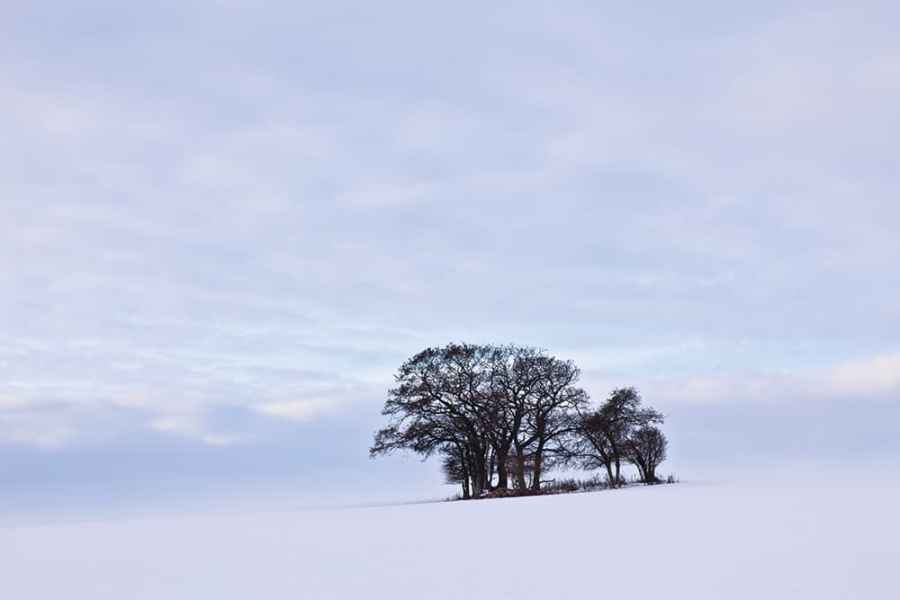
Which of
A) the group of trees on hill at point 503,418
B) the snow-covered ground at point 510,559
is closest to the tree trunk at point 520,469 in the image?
the group of trees on hill at point 503,418

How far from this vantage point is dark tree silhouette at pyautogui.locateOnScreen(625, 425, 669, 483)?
54.6m

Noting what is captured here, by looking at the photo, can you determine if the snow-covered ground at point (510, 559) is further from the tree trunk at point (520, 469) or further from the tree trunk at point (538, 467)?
the tree trunk at point (538, 467)

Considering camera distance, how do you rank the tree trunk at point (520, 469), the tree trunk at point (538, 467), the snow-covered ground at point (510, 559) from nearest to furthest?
the snow-covered ground at point (510, 559) → the tree trunk at point (520, 469) → the tree trunk at point (538, 467)

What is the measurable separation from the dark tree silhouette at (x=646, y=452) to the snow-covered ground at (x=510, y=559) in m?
34.2

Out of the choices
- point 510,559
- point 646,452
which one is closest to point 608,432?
point 646,452

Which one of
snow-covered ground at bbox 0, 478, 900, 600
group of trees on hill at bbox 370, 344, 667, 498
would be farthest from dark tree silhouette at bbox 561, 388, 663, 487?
snow-covered ground at bbox 0, 478, 900, 600

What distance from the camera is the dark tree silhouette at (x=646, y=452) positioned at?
54625mm

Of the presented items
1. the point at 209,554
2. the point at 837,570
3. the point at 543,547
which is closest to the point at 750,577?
the point at 837,570

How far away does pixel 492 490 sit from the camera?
168 ft

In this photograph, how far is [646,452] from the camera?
54844mm

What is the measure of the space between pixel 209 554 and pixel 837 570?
10627 mm

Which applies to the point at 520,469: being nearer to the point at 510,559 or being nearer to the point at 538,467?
the point at 538,467

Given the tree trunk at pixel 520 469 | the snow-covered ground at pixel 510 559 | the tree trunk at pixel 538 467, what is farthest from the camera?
the tree trunk at pixel 538 467

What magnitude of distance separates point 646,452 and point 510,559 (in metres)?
44.7
